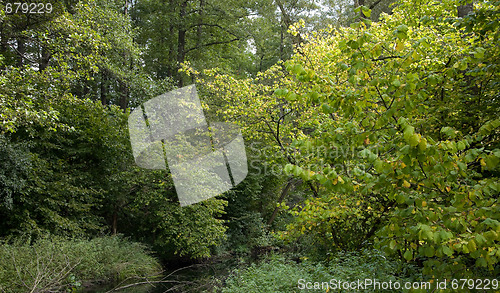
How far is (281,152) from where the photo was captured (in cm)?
767

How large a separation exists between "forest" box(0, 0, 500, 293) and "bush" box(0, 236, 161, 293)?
7 cm

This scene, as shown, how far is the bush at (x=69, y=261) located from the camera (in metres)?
7.19

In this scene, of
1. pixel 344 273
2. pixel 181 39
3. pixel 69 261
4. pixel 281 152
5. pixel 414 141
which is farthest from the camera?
pixel 181 39

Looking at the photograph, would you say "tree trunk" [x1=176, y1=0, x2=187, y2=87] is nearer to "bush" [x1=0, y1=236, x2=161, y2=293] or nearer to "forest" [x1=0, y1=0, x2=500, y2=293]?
"forest" [x1=0, y1=0, x2=500, y2=293]

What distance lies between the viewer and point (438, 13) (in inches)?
236

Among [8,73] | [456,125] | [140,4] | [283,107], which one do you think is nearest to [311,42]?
[283,107]

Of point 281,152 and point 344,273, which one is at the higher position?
point 281,152

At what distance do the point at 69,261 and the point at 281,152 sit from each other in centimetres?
573

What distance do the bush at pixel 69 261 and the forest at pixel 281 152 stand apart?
2.6 inches

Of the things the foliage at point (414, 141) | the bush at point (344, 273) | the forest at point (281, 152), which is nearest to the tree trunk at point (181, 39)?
the forest at point (281, 152)

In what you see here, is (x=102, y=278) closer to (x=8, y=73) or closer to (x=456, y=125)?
(x=8, y=73)

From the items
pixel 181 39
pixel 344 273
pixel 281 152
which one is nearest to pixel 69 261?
pixel 281 152

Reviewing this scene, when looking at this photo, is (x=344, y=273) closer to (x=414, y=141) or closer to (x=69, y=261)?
(x=414, y=141)

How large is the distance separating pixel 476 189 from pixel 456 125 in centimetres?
194
